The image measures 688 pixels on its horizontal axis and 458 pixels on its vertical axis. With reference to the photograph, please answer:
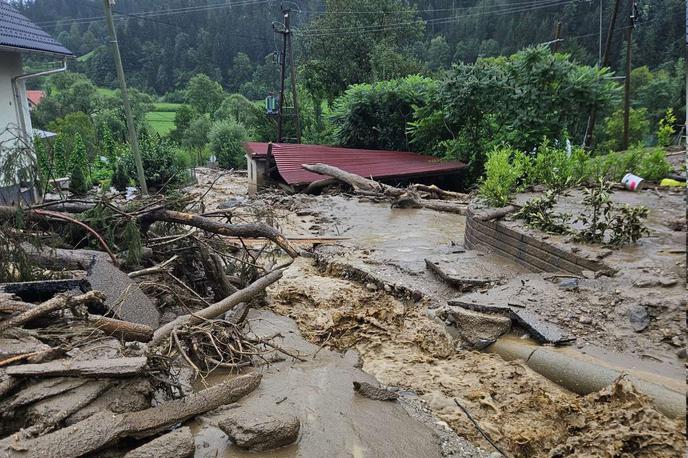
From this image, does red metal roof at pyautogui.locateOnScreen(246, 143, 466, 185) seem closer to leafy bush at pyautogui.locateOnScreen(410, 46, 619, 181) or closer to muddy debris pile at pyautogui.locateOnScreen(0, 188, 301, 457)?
leafy bush at pyautogui.locateOnScreen(410, 46, 619, 181)

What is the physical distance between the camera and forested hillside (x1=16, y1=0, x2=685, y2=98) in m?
32.0

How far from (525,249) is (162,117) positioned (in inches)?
2296

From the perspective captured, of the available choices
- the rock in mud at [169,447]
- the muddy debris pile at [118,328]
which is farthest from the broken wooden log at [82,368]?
the rock in mud at [169,447]

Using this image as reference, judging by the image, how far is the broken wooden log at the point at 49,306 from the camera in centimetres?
358

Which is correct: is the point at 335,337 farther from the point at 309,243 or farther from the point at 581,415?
the point at 309,243

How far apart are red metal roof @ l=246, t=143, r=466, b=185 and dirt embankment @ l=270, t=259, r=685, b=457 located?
1064 centimetres

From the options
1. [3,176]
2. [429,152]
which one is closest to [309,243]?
[3,176]

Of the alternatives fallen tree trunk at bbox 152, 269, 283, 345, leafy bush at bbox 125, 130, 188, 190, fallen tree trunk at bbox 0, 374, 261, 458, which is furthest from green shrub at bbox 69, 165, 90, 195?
fallen tree trunk at bbox 0, 374, 261, 458

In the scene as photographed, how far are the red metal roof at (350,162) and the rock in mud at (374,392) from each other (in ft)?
40.8

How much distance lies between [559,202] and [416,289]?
9.87ft

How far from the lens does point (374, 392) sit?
3.90 meters

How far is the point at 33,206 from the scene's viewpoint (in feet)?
17.7

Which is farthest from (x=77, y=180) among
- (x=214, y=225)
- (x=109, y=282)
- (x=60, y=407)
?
(x=60, y=407)

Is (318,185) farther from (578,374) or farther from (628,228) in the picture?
(578,374)
